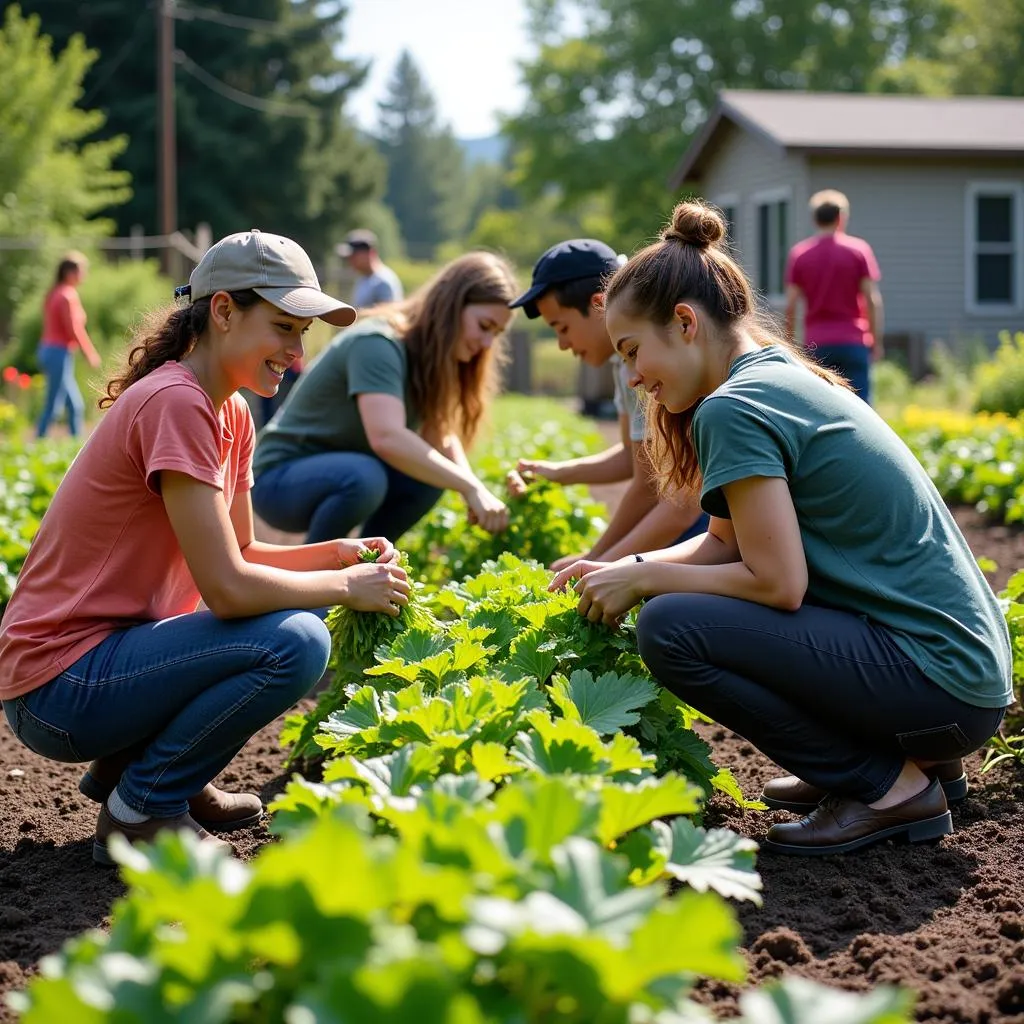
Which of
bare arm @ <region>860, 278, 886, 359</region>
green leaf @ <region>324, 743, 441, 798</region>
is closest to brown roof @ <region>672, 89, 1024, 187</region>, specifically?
bare arm @ <region>860, 278, 886, 359</region>

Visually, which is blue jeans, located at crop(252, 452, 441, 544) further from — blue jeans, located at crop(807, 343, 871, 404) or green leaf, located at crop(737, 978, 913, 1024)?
blue jeans, located at crop(807, 343, 871, 404)

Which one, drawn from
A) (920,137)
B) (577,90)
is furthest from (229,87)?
(920,137)

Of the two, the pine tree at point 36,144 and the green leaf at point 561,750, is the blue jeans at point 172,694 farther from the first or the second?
the pine tree at point 36,144

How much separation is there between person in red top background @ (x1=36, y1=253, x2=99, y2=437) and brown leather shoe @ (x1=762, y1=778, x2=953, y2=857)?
1092 centimetres

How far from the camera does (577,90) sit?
3797cm

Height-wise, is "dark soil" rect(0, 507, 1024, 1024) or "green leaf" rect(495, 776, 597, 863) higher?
"green leaf" rect(495, 776, 597, 863)

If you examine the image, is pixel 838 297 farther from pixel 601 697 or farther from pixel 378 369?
pixel 601 697

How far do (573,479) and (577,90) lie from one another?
35099mm

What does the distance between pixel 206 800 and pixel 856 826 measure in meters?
1.64

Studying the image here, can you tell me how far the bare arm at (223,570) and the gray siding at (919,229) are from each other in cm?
1709

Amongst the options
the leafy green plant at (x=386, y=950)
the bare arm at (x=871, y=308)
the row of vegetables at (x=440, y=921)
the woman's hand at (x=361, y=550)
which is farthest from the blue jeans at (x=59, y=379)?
the leafy green plant at (x=386, y=950)

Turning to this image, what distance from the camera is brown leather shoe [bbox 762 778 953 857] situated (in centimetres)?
318

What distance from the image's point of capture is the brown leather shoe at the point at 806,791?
3.48m

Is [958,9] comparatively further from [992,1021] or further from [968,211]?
[992,1021]
